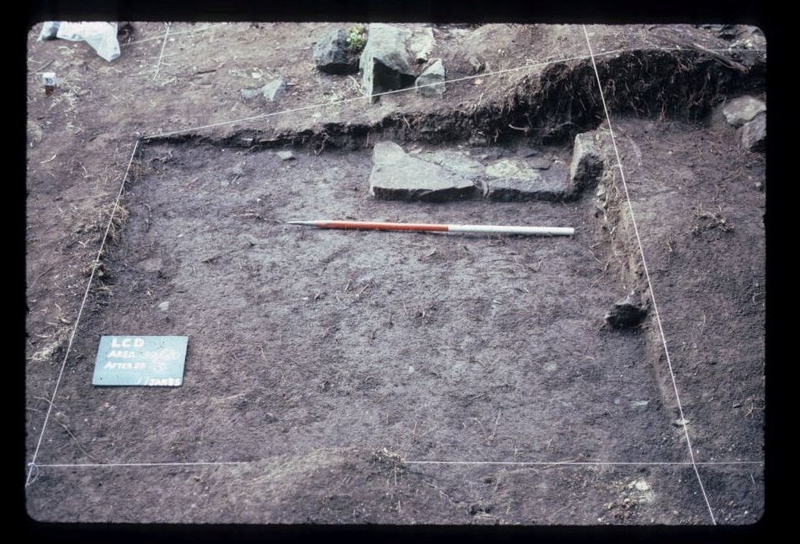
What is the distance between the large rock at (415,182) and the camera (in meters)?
4.77

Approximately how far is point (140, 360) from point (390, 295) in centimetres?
128

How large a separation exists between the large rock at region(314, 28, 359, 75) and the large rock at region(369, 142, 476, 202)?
105 cm

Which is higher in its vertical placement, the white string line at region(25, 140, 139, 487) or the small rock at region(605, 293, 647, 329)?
the small rock at region(605, 293, 647, 329)

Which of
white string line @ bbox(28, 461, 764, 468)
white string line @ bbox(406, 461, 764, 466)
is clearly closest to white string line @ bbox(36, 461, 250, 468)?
white string line @ bbox(28, 461, 764, 468)

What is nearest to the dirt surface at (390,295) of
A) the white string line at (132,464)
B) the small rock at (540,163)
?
the white string line at (132,464)

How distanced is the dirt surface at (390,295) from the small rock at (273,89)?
0.08m

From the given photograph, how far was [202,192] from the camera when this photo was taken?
4809mm

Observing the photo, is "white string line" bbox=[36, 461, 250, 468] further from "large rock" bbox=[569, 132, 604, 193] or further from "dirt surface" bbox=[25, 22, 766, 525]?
"large rock" bbox=[569, 132, 604, 193]

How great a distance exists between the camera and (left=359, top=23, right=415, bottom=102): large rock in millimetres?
5387

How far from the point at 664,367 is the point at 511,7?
2.37m

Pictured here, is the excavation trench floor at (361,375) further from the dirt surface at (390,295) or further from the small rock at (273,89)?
the small rock at (273,89)

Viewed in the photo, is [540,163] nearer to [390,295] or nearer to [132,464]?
[390,295]
